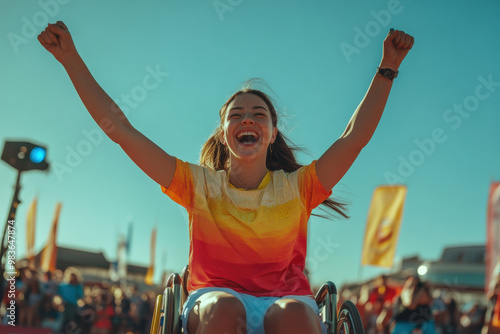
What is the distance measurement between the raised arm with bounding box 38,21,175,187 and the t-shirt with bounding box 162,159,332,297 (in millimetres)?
117

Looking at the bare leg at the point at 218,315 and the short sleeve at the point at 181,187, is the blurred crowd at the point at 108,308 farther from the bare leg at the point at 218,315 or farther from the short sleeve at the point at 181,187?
the bare leg at the point at 218,315

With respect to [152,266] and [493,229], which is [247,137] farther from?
[152,266]

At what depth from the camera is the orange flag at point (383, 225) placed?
36.0 ft

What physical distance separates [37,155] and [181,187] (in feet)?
13.0

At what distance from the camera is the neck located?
251cm

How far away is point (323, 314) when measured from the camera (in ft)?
7.67

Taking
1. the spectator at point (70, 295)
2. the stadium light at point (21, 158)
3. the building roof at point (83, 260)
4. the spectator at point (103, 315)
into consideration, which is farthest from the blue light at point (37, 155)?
the building roof at point (83, 260)

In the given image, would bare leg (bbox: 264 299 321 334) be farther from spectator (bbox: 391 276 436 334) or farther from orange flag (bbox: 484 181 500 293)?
orange flag (bbox: 484 181 500 293)

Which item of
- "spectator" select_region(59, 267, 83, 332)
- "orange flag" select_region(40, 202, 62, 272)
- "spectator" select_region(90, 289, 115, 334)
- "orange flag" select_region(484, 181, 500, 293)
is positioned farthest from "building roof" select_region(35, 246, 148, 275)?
"orange flag" select_region(484, 181, 500, 293)

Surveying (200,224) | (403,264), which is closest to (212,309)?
(200,224)

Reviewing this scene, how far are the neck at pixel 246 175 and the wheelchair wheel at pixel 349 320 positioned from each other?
0.69m

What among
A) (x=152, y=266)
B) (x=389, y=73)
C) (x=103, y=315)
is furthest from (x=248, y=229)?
(x=152, y=266)

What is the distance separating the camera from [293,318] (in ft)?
6.18

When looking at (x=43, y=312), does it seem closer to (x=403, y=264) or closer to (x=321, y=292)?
(x=321, y=292)
